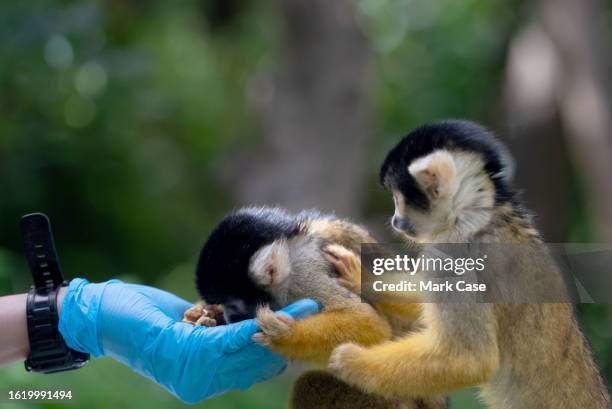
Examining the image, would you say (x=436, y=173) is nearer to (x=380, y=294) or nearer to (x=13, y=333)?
(x=380, y=294)

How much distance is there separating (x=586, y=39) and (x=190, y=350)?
3.65 metres

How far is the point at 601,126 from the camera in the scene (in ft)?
15.8

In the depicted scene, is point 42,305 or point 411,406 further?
point 42,305

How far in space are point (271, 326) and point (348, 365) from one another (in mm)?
211

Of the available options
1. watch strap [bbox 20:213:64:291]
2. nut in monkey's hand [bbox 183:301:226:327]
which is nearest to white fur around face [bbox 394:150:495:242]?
nut in monkey's hand [bbox 183:301:226:327]

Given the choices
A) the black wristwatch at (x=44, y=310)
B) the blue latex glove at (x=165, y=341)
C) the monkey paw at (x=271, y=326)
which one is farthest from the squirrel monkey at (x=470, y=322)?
the black wristwatch at (x=44, y=310)

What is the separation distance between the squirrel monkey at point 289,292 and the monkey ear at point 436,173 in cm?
35

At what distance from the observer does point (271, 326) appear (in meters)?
1.97

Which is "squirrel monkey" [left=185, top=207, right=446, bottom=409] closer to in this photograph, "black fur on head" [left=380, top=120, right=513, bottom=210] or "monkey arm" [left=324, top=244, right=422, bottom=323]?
"monkey arm" [left=324, top=244, right=422, bottom=323]

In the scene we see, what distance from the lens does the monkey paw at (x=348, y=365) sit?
191 cm

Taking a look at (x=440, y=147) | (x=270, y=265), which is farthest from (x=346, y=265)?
(x=440, y=147)

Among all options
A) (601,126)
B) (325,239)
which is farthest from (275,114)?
(325,239)

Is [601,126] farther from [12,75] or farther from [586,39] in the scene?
[12,75]

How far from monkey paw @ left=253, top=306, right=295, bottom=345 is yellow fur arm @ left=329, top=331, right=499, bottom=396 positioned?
14 centimetres
